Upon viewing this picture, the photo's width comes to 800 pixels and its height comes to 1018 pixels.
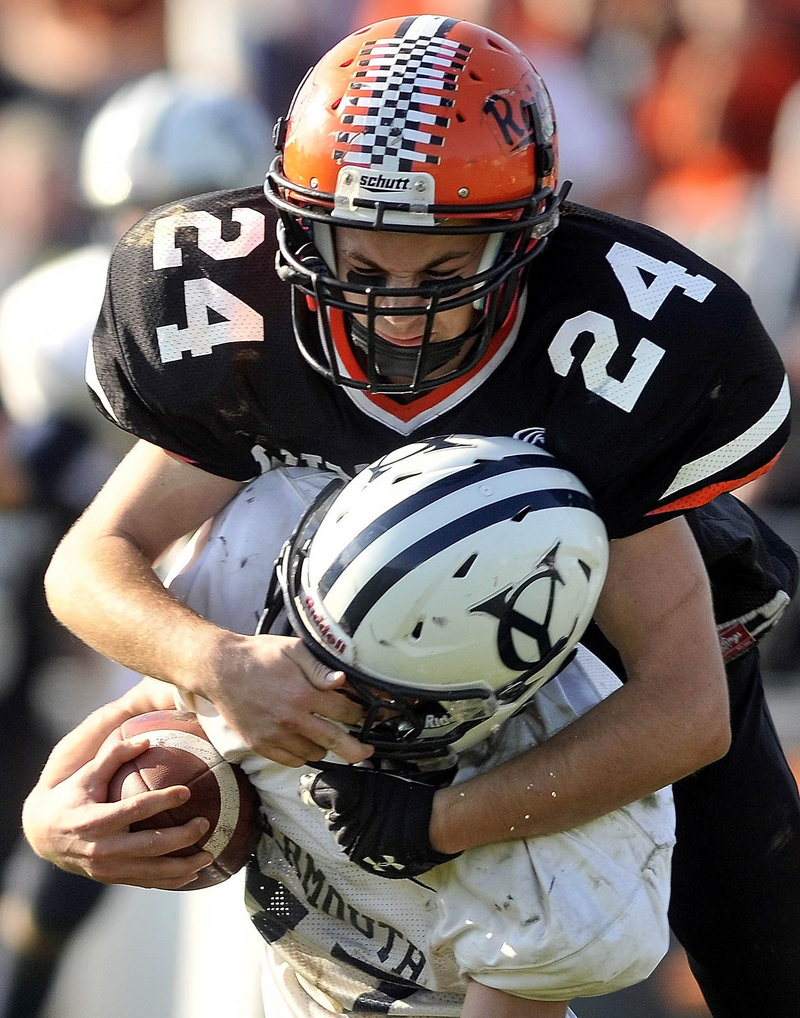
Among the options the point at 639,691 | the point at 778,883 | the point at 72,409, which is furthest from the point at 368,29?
the point at 72,409

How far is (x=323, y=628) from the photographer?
1731 millimetres

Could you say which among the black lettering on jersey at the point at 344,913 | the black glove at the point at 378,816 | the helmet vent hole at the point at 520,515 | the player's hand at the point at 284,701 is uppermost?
the helmet vent hole at the point at 520,515

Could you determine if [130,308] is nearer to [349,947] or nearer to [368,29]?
[368,29]

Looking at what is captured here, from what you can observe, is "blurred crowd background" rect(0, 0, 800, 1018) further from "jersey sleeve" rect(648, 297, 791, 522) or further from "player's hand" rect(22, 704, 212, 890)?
"jersey sleeve" rect(648, 297, 791, 522)

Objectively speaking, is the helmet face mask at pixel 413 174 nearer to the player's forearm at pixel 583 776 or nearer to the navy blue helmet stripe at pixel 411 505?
the navy blue helmet stripe at pixel 411 505

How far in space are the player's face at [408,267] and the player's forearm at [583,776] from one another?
0.52 meters

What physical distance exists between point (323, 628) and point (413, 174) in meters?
0.58

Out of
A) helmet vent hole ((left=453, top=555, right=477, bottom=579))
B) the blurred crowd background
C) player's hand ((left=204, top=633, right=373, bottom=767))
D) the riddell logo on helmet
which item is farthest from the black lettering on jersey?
the blurred crowd background

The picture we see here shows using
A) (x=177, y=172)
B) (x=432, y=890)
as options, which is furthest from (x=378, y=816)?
(x=177, y=172)

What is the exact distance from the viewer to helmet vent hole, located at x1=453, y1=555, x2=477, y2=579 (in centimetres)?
168

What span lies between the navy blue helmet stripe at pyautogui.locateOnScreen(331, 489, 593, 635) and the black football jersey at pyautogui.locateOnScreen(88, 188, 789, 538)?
17 centimetres

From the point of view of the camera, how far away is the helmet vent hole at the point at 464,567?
1.68 metres

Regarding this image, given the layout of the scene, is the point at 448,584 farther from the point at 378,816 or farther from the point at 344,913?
the point at 344,913

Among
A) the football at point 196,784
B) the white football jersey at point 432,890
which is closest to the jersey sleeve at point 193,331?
the white football jersey at point 432,890
